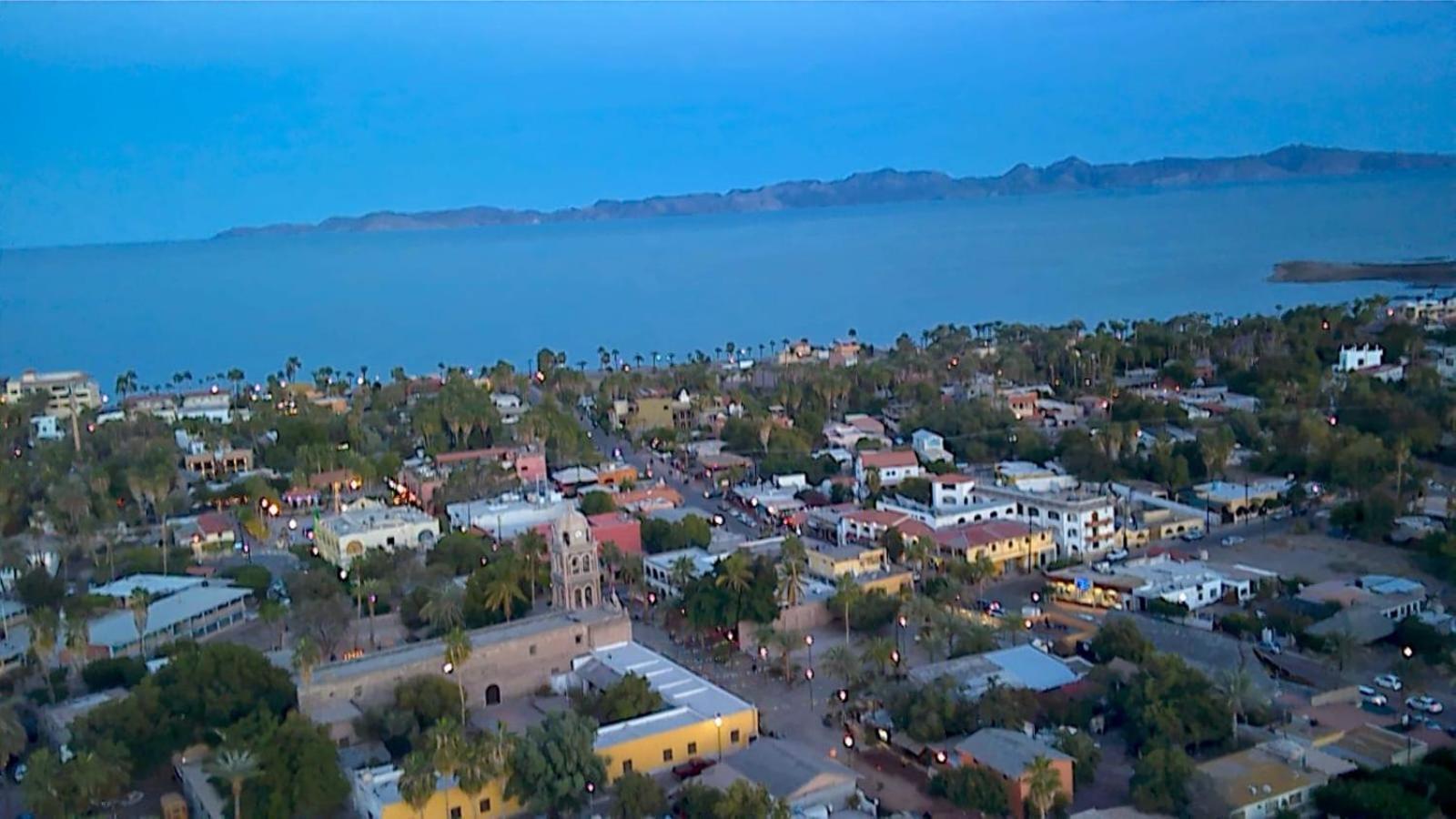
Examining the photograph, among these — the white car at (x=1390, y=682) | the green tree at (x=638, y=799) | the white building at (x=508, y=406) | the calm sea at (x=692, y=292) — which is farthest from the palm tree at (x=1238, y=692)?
the calm sea at (x=692, y=292)

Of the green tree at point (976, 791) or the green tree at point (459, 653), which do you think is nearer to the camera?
the green tree at point (976, 791)

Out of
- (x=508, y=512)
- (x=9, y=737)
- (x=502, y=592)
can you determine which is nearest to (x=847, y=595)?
(x=502, y=592)

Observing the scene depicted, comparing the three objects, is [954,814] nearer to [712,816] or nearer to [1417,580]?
[712,816]

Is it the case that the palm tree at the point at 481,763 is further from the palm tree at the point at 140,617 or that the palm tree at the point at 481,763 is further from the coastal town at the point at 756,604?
the palm tree at the point at 140,617

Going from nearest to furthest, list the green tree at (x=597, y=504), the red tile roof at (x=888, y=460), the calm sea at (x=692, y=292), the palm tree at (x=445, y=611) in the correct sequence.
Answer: the palm tree at (x=445, y=611)
the green tree at (x=597, y=504)
the red tile roof at (x=888, y=460)
the calm sea at (x=692, y=292)

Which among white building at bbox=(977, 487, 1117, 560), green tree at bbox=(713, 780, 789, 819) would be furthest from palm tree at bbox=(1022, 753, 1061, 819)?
white building at bbox=(977, 487, 1117, 560)

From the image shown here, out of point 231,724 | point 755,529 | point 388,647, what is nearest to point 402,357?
point 755,529

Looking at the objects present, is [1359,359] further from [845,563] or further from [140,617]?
[140,617]
